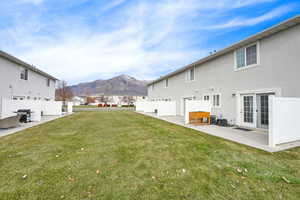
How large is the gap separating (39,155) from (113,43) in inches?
619

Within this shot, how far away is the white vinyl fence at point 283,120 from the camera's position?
4735mm

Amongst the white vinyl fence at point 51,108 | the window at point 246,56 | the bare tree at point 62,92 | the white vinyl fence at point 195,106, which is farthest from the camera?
the bare tree at point 62,92

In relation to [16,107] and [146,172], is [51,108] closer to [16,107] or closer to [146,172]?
[16,107]

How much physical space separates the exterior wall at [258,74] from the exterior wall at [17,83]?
16.3 metres

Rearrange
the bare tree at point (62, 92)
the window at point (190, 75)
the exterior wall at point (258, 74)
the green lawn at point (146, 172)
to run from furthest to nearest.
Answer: the bare tree at point (62, 92) < the window at point (190, 75) < the exterior wall at point (258, 74) < the green lawn at point (146, 172)

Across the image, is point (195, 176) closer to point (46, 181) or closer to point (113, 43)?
point (46, 181)

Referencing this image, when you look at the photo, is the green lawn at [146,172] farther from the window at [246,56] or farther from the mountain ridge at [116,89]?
the mountain ridge at [116,89]

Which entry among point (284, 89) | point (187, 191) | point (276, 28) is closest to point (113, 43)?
point (276, 28)

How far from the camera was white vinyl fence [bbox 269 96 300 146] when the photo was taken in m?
4.73

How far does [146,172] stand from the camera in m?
3.09

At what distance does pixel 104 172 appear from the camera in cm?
306

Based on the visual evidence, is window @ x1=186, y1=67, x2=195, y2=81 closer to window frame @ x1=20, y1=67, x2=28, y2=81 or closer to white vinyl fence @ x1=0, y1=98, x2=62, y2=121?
white vinyl fence @ x1=0, y1=98, x2=62, y2=121

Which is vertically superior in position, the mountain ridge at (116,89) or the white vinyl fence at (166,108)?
the mountain ridge at (116,89)

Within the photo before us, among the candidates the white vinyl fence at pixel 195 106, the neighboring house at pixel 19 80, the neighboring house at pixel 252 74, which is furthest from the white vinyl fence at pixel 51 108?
the neighboring house at pixel 252 74
